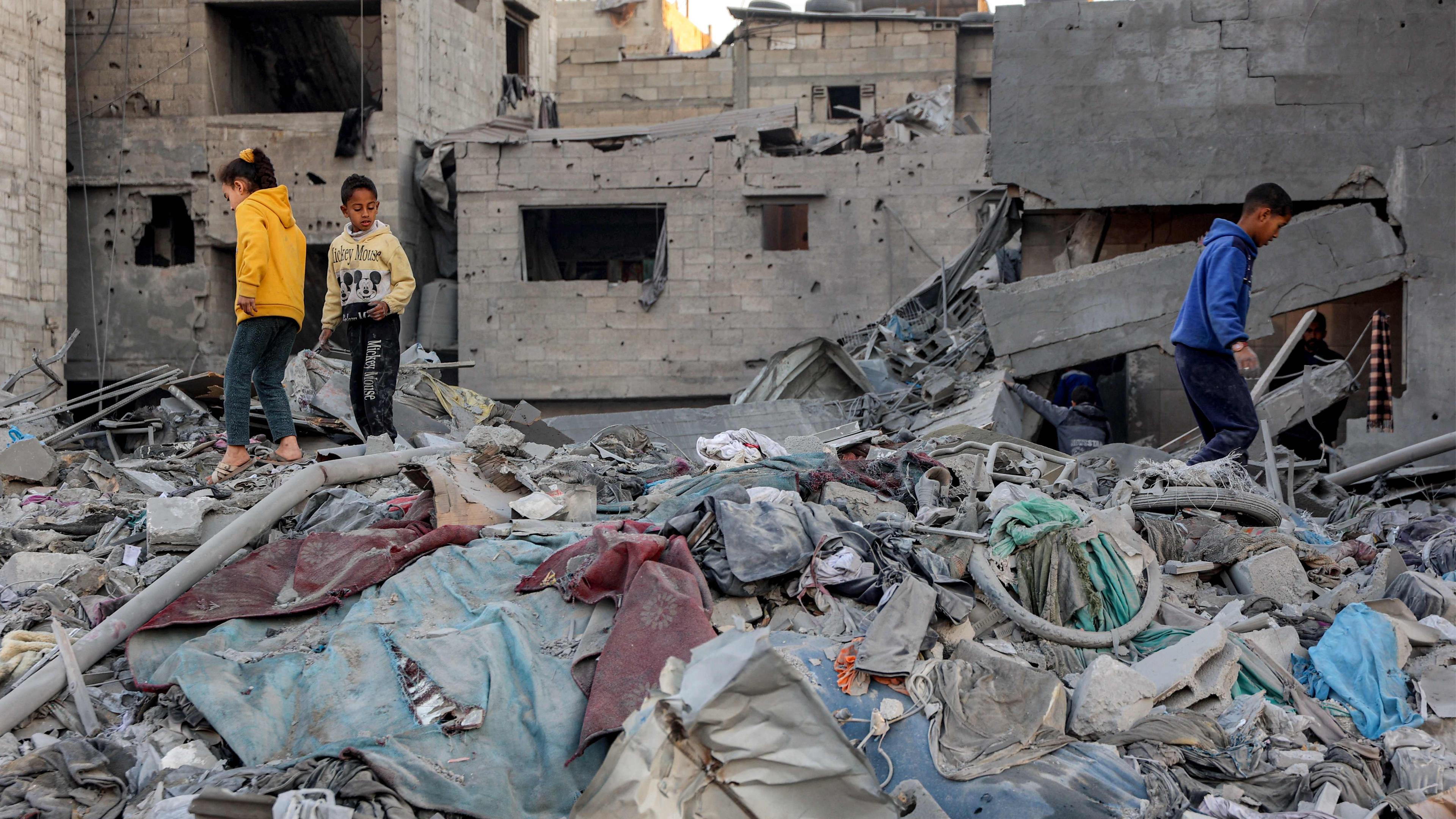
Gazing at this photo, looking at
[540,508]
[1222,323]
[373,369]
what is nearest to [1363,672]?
[1222,323]

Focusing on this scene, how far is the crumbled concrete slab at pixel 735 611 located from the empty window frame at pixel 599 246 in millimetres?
14004

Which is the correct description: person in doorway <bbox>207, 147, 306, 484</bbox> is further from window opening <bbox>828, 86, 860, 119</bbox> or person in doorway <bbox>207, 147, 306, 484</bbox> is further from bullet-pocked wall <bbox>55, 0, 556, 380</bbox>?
window opening <bbox>828, 86, 860, 119</bbox>

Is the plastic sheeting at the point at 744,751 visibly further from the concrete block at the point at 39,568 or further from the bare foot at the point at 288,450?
the bare foot at the point at 288,450

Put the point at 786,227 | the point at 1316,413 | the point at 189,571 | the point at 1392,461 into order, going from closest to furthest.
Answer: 1. the point at 189,571
2. the point at 1392,461
3. the point at 1316,413
4. the point at 786,227

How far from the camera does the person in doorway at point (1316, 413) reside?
831 cm

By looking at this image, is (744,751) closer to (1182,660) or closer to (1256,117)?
(1182,660)

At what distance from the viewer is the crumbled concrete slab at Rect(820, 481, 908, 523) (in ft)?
15.3

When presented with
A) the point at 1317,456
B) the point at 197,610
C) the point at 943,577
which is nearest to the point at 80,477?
the point at 197,610

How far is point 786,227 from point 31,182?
32.3 feet

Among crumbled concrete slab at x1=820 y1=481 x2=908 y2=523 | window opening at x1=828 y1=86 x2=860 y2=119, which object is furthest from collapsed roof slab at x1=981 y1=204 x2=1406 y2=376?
window opening at x1=828 y1=86 x2=860 y2=119

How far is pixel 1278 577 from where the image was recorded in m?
4.27

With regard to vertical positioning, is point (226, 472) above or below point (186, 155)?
below

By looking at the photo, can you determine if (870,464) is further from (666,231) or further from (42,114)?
(42,114)

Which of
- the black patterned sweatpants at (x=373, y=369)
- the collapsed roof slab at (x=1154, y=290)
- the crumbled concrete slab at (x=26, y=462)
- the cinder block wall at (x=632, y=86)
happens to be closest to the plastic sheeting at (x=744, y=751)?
the black patterned sweatpants at (x=373, y=369)
